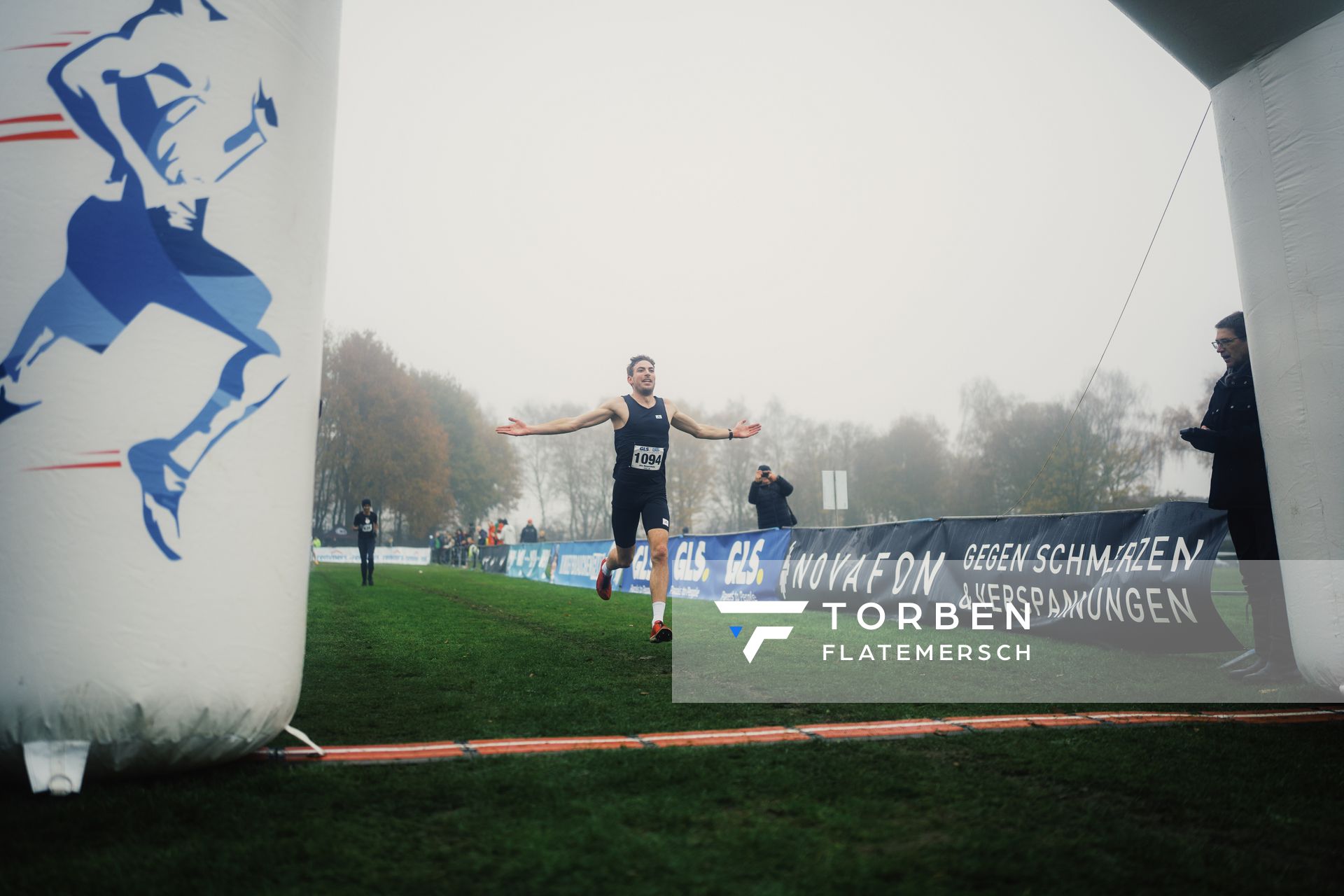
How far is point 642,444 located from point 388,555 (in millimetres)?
44784

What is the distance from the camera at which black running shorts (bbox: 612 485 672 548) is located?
22.8ft

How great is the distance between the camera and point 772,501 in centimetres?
1366

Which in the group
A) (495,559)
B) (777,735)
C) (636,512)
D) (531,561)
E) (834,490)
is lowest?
(495,559)

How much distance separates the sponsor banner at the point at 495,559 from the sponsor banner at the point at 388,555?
14.1 meters

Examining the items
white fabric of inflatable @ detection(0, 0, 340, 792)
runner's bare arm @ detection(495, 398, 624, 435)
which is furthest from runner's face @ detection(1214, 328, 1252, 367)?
white fabric of inflatable @ detection(0, 0, 340, 792)

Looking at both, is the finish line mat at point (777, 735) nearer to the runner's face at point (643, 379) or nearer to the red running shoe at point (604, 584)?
the runner's face at point (643, 379)

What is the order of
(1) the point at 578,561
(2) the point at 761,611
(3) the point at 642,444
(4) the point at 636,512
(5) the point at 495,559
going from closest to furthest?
(3) the point at 642,444
(4) the point at 636,512
(2) the point at 761,611
(1) the point at 578,561
(5) the point at 495,559

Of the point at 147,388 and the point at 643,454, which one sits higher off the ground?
the point at 643,454

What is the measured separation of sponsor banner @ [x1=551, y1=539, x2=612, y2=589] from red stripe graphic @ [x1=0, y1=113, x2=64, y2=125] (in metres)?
16.9

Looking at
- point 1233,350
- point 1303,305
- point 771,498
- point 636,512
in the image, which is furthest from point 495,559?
point 1303,305

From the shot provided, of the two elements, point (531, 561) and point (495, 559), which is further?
point (495, 559)

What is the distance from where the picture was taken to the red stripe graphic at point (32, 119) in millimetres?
2807

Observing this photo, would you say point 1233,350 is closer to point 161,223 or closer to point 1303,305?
point 1303,305

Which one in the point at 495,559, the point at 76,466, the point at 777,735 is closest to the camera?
the point at 76,466
